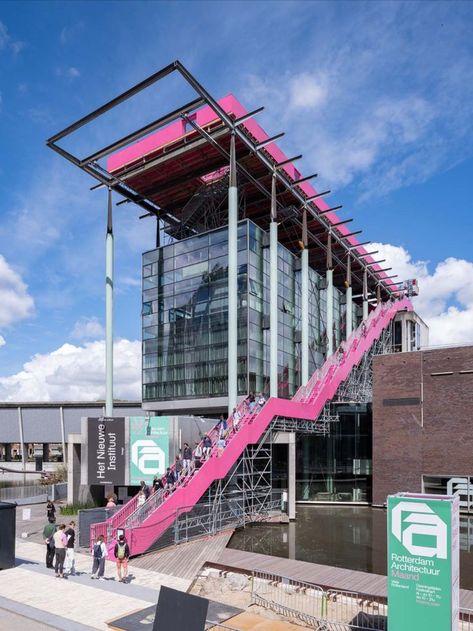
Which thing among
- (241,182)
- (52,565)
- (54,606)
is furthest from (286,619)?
(241,182)

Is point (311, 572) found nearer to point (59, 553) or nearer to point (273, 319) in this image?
point (59, 553)

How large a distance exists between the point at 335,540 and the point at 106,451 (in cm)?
1149

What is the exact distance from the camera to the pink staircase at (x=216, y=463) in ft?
71.6

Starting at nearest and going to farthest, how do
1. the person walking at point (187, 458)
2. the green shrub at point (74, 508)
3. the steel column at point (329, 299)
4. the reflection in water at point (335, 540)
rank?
the reflection in water at point (335, 540)
the person walking at point (187, 458)
the green shrub at point (74, 508)
the steel column at point (329, 299)

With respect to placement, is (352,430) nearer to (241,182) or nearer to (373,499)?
(373,499)

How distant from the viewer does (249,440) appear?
2844 cm

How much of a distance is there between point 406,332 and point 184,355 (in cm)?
2891

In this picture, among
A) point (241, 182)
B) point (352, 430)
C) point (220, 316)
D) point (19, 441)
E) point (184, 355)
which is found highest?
point (241, 182)

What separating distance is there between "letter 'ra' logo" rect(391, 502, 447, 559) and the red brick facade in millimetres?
24361

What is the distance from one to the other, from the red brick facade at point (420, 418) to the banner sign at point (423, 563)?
24014 mm

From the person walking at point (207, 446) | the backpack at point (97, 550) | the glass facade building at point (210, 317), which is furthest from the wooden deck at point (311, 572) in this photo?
the glass facade building at point (210, 317)

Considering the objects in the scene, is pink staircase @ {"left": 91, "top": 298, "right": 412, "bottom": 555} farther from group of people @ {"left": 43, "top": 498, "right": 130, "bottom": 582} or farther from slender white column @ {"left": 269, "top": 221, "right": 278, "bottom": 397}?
group of people @ {"left": 43, "top": 498, "right": 130, "bottom": 582}

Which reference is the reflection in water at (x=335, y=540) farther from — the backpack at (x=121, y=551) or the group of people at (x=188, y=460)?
the backpack at (x=121, y=551)

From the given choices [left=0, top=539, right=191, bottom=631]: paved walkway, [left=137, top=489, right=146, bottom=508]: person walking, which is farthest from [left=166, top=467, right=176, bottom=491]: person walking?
[left=0, top=539, right=191, bottom=631]: paved walkway
